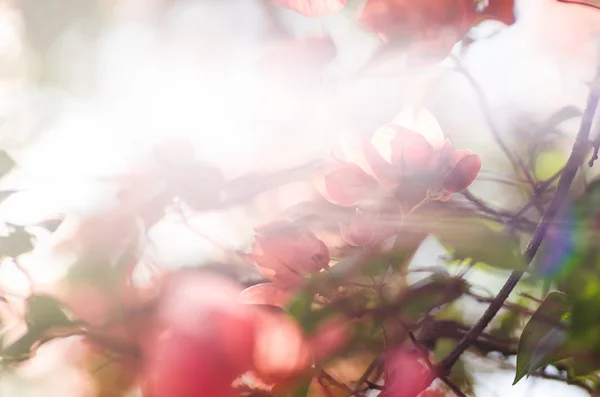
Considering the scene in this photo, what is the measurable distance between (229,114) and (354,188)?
82 mm

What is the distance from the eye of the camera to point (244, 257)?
0.29 meters

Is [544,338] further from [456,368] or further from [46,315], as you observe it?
[46,315]

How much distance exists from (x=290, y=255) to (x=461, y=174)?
9 centimetres

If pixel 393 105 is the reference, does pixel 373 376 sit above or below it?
below

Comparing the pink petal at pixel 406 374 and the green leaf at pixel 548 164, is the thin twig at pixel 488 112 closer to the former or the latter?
the green leaf at pixel 548 164

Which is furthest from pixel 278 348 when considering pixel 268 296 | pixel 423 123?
pixel 423 123

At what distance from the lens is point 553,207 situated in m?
0.28

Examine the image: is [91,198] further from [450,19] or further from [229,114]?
[450,19]

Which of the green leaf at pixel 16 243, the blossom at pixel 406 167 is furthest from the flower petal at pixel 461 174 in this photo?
the green leaf at pixel 16 243

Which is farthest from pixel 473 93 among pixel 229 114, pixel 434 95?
pixel 229 114

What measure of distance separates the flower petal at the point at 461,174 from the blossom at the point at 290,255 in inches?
2.6

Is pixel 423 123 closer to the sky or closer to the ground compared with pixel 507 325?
closer to the sky

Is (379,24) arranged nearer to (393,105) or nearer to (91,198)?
(393,105)

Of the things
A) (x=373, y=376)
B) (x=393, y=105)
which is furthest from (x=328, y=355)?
(x=393, y=105)
